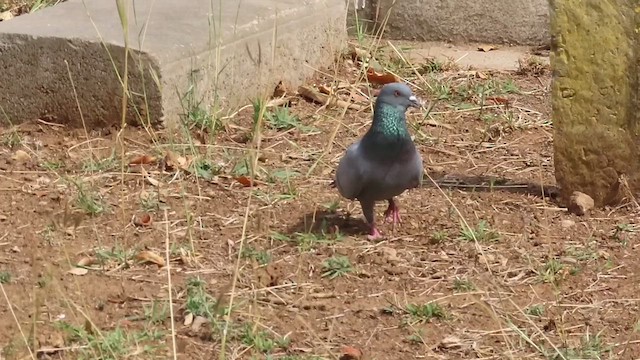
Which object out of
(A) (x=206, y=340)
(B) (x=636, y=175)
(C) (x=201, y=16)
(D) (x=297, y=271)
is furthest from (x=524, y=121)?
(A) (x=206, y=340)

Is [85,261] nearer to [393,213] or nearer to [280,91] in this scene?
[393,213]

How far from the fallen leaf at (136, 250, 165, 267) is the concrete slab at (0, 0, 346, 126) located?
1.15 m

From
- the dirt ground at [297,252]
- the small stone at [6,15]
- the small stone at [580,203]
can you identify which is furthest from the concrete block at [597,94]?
the small stone at [6,15]

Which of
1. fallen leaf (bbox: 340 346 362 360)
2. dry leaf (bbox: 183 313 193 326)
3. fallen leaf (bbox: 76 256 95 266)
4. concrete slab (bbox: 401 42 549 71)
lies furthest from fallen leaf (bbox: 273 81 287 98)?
fallen leaf (bbox: 340 346 362 360)

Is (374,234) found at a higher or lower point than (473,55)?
higher

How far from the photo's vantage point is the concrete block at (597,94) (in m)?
4.25

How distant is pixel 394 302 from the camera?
360cm

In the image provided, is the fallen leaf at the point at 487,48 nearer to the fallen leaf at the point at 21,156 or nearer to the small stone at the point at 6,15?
the small stone at the point at 6,15

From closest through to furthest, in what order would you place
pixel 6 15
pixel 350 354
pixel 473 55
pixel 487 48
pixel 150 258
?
pixel 350 354 → pixel 150 258 → pixel 473 55 → pixel 487 48 → pixel 6 15

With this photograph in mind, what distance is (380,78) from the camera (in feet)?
19.8

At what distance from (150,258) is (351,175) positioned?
75cm

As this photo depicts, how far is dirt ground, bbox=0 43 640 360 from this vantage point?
3303mm

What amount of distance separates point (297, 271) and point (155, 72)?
57.9 inches

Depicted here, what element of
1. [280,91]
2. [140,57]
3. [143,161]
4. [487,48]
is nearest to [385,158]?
[143,161]
